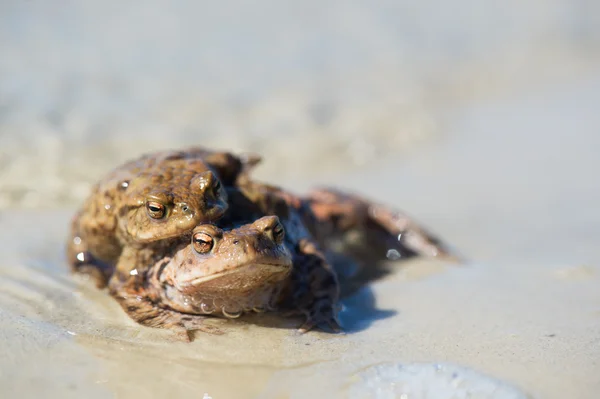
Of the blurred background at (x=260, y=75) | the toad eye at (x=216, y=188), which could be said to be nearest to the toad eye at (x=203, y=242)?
the toad eye at (x=216, y=188)

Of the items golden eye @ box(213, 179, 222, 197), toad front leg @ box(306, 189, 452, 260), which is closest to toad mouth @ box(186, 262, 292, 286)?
golden eye @ box(213, 179, 222, 197)

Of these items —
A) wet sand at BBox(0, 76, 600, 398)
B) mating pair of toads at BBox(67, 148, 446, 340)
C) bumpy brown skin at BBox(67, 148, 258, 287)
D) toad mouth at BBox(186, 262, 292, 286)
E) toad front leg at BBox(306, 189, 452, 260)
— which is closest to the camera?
wet sand at BBox(0, 76, 600, 398)

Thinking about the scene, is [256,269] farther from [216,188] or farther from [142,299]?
[142,299]

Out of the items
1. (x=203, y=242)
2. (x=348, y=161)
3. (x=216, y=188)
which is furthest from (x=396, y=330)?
(x=348, y=161)

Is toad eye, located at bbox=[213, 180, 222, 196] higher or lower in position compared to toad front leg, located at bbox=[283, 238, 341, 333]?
higher

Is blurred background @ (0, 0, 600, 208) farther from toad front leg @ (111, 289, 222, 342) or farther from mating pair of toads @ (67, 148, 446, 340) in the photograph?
toad front leg @ (111, 289, 222, 342)
